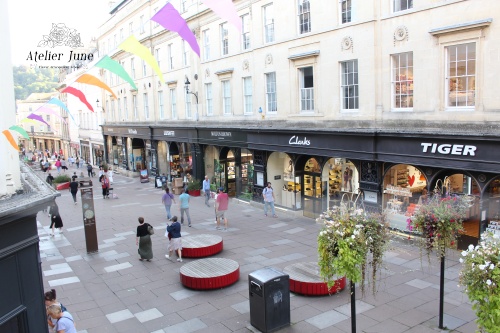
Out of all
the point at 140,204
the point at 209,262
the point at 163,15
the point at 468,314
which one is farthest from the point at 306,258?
the point at 140,204

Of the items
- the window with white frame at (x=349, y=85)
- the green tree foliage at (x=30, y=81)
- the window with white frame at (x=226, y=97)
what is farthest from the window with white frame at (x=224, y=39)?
the green tree foliage at (x=30, y=81)

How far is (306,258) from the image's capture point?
526 inches

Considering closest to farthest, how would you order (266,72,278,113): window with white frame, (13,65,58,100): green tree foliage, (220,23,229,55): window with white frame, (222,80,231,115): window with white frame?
(266,72,278,113): window with white frame → (220,23,229,55): window with white frame → (222,80,231,115): window with white frame → (13,65,58,100): green tree foliage

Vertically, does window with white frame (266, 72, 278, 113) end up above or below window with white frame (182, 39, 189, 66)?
below

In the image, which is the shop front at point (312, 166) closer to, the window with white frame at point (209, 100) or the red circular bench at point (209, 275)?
the window with white frame at point (209, 100)

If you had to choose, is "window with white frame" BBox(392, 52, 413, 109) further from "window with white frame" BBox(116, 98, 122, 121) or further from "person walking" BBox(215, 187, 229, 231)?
"window with white frame" BBox(116, 98, 122, 121)

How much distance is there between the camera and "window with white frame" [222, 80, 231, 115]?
24.5m

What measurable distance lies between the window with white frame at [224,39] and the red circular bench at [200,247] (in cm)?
1340

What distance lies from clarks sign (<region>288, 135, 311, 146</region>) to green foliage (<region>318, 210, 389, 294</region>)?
10868 millimetres

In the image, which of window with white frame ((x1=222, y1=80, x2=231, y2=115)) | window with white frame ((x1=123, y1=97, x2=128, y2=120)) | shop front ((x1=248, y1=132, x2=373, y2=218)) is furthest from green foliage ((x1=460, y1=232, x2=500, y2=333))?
window with white frame ((x1=123, y1=97, x2=128, y2=120))

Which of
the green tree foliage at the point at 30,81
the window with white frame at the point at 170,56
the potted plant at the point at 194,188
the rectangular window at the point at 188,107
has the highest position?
the green tree foliage at the point at 30,81

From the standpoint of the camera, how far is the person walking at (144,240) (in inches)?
517

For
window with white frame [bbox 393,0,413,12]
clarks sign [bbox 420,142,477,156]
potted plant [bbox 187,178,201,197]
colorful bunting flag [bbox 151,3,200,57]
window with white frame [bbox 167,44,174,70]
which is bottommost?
potted plant [bbox 187,178,201,197]

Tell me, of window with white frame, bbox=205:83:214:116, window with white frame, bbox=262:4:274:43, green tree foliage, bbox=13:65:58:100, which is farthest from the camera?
green tree foliage, bbox=13:65:58:100
